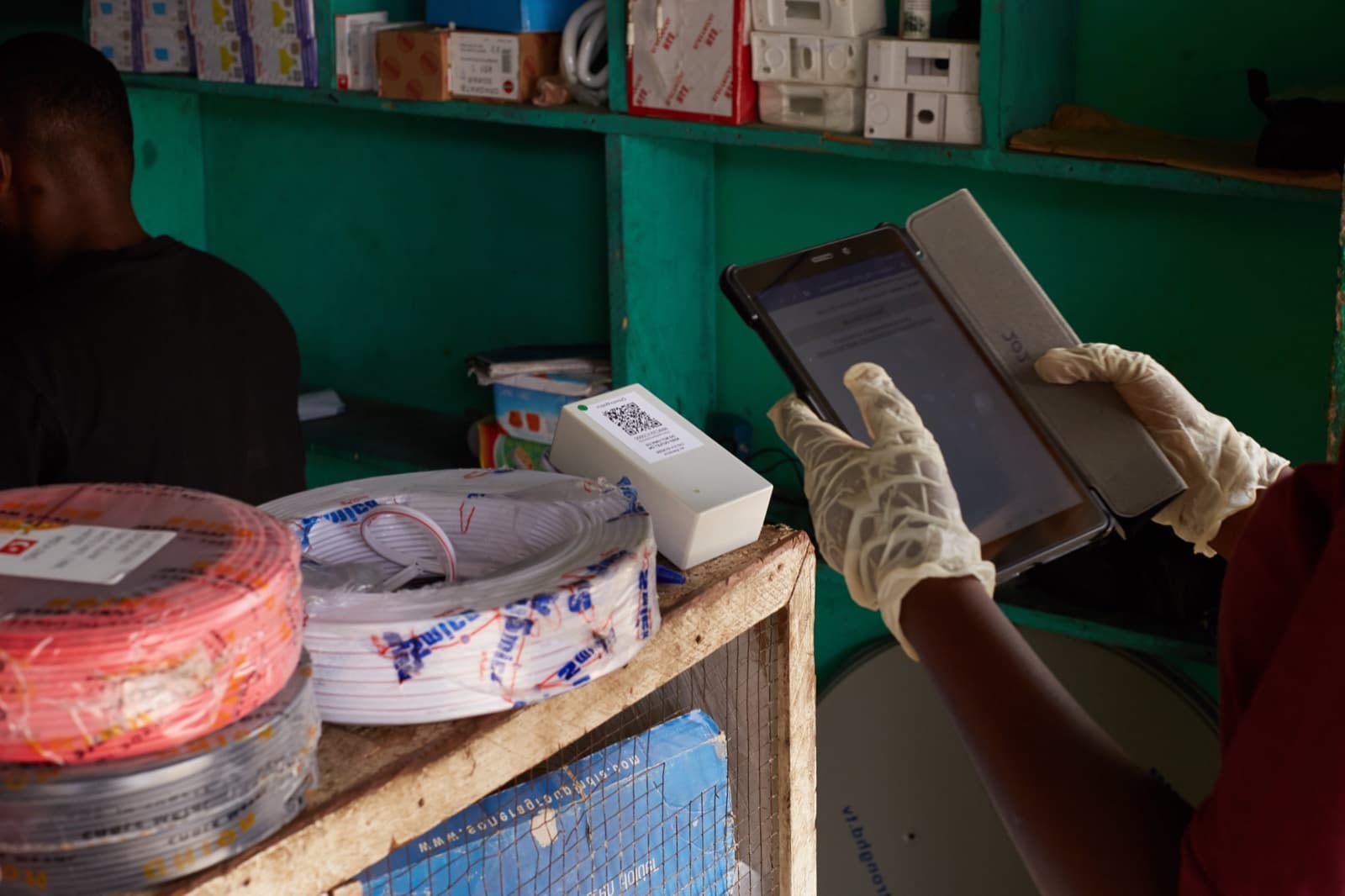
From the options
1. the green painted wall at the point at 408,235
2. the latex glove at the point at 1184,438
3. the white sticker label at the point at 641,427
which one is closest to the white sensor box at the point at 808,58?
the green painted wall at the point at 408,235

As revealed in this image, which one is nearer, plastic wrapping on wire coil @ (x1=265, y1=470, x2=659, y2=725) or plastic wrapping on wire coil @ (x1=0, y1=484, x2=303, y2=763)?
plastic wrapping on wire coil @ (x1=0, y1=484, x2=303, y2=763)

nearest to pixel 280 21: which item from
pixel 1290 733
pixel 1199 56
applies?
pixel 1199 56

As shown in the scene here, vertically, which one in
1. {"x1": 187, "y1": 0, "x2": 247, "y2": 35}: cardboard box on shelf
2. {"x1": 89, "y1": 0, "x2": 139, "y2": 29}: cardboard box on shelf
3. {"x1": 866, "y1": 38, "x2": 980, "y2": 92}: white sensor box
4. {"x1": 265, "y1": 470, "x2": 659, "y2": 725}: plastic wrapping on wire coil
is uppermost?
{"x1": 89, "y1": 0, "x2": 139, "y2": 29}: cardboard box on shelf

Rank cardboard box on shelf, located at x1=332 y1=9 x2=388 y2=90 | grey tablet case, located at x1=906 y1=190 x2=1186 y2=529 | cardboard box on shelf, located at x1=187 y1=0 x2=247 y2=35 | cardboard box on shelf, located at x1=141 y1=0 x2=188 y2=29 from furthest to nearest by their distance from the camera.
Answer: cardboard box on shelf, located at x1=141 y1=0 x2=188 y2=29 < cardboard box on shelf, located at x1=187 y1=0 x2=247 y2=35 < cardboard box on shelf, located at x1=332 y1=9 x2=388 y2=90 < grey tablet case, located at x1=906 y1=190 x2=1186 y2=529

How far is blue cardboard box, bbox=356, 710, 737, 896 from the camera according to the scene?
91 centimetres

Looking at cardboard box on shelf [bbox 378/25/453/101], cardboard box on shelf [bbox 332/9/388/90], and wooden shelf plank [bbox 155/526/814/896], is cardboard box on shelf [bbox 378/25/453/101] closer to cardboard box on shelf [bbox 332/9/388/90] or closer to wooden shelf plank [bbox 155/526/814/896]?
cardboard box on shelf [bbox 332/9/388/90]

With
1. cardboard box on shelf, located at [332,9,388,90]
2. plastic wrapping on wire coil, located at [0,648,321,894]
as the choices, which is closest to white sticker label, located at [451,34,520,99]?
cardboard box on shelf, located at [332,9,388,90]

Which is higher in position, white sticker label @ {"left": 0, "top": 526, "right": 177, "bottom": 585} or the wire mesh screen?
white sticker label @ {"left": 0, "top": 526, "right": 177, "bottom": 585}

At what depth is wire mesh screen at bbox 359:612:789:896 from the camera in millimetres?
924

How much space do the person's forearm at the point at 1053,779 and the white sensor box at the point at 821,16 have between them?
58.2 inches

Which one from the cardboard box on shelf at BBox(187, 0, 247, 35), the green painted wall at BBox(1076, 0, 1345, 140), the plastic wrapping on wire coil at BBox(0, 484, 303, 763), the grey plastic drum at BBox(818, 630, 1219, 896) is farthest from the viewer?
the cardboard box on shelf at BBox(187, 0, 247, 35)

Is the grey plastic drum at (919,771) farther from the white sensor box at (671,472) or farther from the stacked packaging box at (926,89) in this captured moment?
the white sensor box at (671,472)

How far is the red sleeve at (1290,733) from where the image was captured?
669 mm

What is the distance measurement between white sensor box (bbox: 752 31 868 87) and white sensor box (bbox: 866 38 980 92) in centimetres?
3
